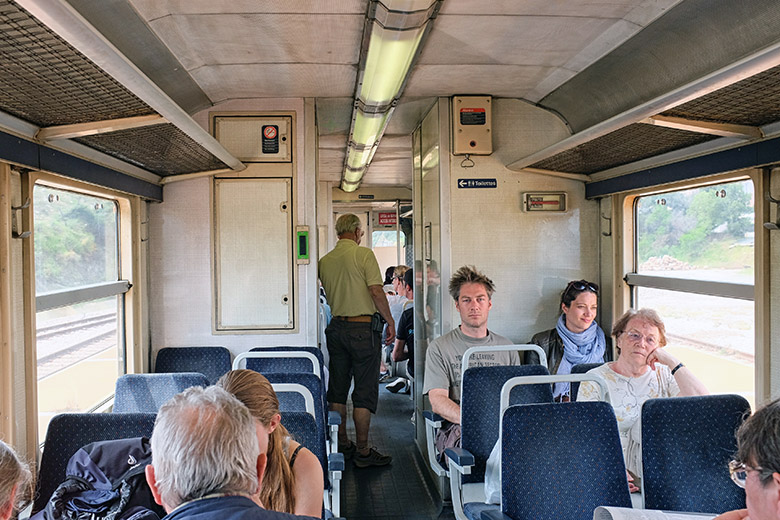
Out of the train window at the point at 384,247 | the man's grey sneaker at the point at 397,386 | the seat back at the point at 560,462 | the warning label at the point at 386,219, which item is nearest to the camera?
the seat back at the point at 560,462

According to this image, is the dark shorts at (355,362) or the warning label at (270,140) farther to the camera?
the dark shorts at (355,362)

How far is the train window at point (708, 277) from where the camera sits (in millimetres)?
3326

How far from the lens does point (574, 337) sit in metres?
4.49

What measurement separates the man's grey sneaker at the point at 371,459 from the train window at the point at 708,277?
2.41 m

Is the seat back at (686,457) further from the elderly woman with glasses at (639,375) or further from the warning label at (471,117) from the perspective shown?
the warning label at (471,117)

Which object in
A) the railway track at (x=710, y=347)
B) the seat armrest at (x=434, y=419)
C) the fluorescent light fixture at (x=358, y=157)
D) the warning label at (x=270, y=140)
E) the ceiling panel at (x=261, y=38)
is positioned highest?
the ceiling panel at (x=261, y=38)

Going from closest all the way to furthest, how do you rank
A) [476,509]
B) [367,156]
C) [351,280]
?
[476,509], [351,280], [367,156]

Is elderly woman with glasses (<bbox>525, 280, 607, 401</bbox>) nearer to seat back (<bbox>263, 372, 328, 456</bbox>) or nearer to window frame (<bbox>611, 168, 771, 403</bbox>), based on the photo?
window frame (<bbox>611, 168, 771, 403</bbox>)

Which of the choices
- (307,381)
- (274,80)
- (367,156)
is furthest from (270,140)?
(307,381)

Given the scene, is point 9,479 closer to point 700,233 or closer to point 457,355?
point 457,355

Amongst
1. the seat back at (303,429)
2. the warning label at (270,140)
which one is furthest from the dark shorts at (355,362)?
the seat back at (303,429)

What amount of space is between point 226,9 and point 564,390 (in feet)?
10.8

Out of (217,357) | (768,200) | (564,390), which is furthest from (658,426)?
(217,357)

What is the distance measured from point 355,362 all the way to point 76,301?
7.49 ft
